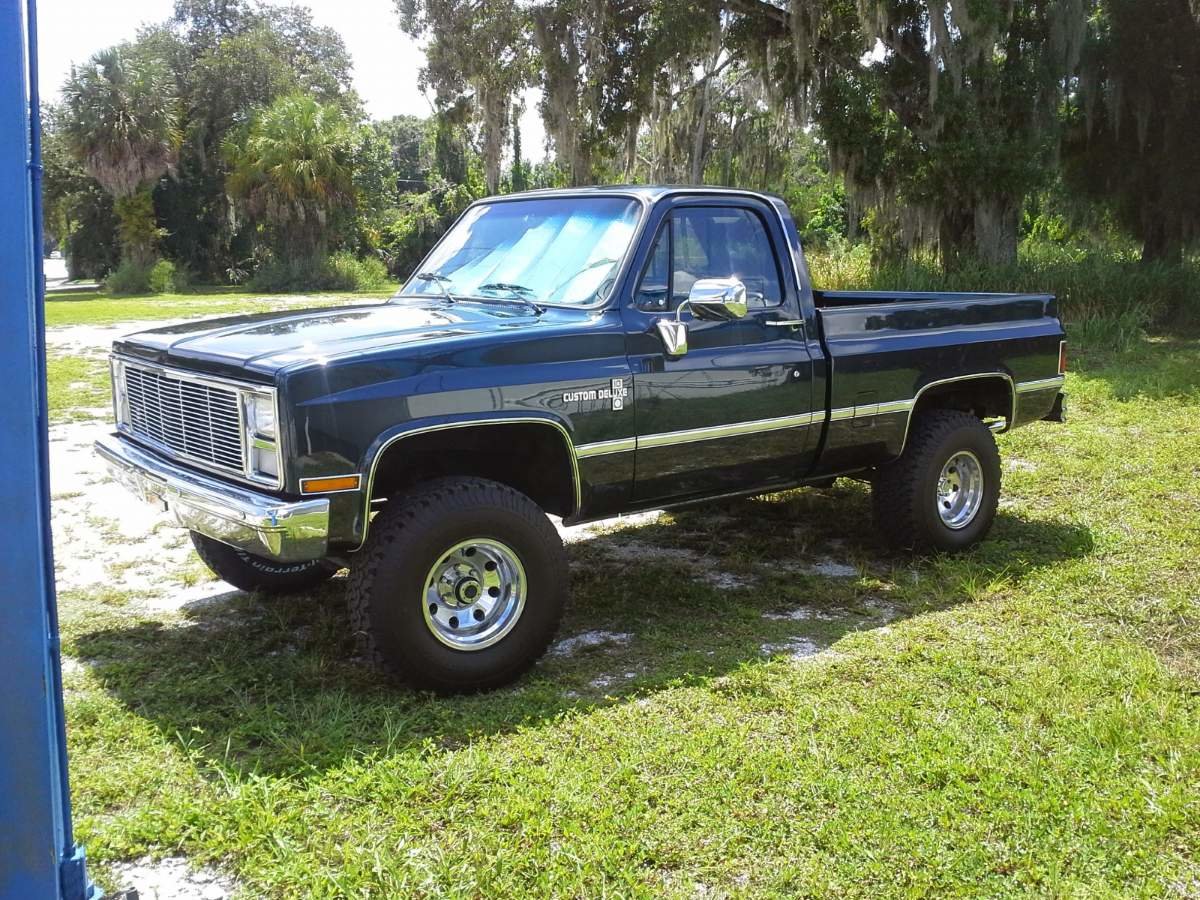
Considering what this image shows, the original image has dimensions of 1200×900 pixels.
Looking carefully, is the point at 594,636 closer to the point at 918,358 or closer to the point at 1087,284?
the point at 918,358

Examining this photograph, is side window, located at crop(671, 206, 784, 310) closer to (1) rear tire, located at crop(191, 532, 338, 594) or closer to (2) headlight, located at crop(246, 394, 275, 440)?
(2) headlight, located at crop(246, 394, 275, 440)

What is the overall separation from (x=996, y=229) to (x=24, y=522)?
16399 mm

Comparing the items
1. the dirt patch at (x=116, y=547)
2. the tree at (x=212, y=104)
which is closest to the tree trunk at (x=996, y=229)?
the dirt patch at (x=116, y=547)

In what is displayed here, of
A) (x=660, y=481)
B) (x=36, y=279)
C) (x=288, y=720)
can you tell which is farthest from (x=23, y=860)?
(x=660, y=481)

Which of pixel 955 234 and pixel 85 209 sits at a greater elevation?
pixel 85 209

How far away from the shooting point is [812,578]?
578 cm

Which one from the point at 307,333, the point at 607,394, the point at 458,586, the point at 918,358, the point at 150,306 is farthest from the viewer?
the point at 150,306

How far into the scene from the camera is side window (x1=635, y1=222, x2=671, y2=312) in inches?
189

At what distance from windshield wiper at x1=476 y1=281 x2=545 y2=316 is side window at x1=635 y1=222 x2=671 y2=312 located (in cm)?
44

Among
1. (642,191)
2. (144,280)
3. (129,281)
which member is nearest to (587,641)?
(642,191)

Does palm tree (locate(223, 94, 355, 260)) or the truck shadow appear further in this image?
palm tree (locate(223, 94, 355, 260))

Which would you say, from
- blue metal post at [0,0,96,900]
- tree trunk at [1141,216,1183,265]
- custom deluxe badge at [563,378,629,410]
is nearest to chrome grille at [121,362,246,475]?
custom deluxe badge at [563,378,629,410]

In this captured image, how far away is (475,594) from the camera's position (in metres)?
4.28

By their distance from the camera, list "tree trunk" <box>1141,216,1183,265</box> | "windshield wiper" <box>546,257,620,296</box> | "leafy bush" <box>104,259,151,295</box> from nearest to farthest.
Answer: "windshield wiper" <box>546,257,620,296</box>
"tree trunk" <box>1141,216,1183,265</box>
"leafy bush" <box>104,259,151,295</box>
